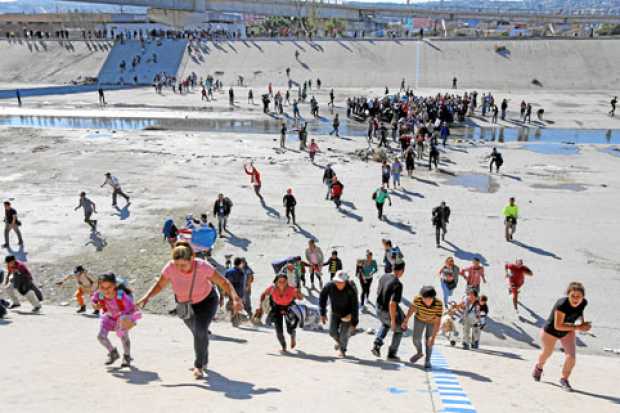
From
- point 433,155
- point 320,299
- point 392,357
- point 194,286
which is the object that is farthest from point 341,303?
point 433,155

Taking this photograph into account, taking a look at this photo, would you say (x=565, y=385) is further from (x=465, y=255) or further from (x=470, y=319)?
(x=465, y=255)

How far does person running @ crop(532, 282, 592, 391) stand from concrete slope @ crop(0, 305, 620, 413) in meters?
0.35

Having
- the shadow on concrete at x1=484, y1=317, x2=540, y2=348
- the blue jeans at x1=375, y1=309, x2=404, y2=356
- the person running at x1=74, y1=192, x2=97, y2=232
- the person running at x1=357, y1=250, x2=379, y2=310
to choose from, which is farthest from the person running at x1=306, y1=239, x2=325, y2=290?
the person running at x1=74, y1=192, x2=97, y2=232

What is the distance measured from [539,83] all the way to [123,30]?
154 ft

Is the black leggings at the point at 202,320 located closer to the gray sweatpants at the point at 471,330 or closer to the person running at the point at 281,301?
the person running at the point at 281,301

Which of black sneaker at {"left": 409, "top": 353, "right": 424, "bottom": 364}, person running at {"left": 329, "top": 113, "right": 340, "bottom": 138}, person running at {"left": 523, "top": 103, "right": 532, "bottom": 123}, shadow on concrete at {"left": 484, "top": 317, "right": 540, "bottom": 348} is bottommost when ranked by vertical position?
shadow on concrete at {"left": 484, "top": 317, "right": 540, "bottom": 348}

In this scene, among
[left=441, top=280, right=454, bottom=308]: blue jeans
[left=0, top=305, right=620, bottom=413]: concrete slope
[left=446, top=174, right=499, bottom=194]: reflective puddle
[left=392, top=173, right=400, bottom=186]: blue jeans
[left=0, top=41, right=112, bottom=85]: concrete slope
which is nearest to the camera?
[left=0, top=305, right=620, bottom=413]: concrete slope

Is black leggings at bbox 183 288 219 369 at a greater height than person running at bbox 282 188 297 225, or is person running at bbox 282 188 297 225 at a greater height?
black leggings at bbox 183 288 219 369

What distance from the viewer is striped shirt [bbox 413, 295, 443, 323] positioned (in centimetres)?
656

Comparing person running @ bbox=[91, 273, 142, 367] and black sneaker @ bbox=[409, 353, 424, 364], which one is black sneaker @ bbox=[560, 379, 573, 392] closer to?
black sneaker @ bbox=[409, 353, 424, 364]

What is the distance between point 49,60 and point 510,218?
56.9m

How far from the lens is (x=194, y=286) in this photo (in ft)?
17.1

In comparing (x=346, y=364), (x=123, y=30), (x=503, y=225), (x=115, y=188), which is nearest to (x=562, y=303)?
(x=346, y=364)

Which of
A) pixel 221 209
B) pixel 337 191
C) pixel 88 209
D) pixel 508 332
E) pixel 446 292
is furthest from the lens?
pixel 337 191
